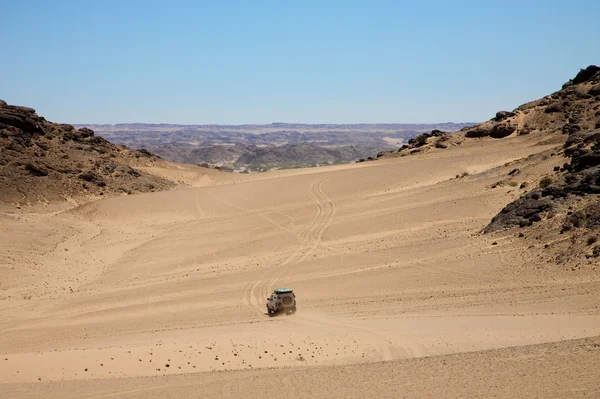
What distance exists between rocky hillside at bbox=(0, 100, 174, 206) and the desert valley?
7.1 inches

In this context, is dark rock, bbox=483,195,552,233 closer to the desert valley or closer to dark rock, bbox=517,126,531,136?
the desert valley

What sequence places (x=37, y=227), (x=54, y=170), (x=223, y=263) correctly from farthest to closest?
1. (x=54, y=170)
2. (x=37, y=227)
3. (x=223, y=263)

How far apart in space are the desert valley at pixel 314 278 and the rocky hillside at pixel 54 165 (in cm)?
18

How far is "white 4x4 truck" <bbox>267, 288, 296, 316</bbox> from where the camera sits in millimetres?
21391

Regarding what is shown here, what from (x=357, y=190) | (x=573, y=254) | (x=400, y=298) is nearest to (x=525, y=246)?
(x=573, y=254)

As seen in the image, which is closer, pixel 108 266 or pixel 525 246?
pixel 525 246

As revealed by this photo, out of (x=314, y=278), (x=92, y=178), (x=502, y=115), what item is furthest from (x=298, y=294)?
(x=502, y=115)

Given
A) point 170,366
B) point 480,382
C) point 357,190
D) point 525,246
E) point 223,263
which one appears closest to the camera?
point 480,382

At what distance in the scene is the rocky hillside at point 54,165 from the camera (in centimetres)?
4778

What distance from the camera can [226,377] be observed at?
44.9 feet

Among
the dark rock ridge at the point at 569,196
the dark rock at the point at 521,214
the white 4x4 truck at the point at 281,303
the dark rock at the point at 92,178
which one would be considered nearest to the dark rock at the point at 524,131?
the dark rock ridge at the point at 569,196

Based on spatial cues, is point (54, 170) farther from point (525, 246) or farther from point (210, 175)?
point (525, 246)

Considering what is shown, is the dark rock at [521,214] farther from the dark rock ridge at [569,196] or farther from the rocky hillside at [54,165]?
the rocky hillside at [54,165]

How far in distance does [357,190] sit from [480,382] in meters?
34.0
